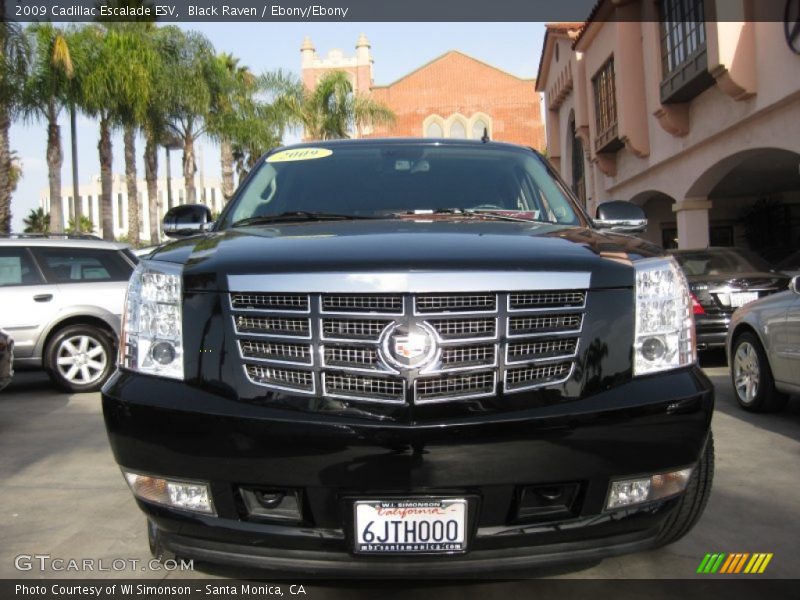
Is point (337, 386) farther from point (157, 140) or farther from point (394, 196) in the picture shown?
point (157, 140)

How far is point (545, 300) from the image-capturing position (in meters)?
2.58

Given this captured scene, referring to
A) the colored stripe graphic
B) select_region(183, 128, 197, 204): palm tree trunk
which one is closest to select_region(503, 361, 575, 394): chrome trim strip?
the colored stripe graphic

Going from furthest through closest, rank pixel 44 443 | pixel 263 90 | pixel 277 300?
pixel 263 90 → pixel 44 443 → pixel 277 300

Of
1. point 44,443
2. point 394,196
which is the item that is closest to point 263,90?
point 44,443

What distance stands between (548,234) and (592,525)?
107cm

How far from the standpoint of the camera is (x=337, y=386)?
251 centimetres

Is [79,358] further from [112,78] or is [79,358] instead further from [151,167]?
[151,167]

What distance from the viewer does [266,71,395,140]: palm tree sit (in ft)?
109

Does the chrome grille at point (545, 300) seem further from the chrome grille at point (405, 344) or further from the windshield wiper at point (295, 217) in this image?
the windshield wiper at point (295, 217)

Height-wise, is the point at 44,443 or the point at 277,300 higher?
the point at 277,300

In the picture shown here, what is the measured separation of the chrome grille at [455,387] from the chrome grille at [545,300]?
237 millimetres

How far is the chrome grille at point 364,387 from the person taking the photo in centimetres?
247

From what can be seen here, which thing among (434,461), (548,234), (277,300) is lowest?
(434,461)

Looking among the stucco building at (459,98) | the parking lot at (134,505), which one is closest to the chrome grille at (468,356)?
the parking lot at (134,505)
